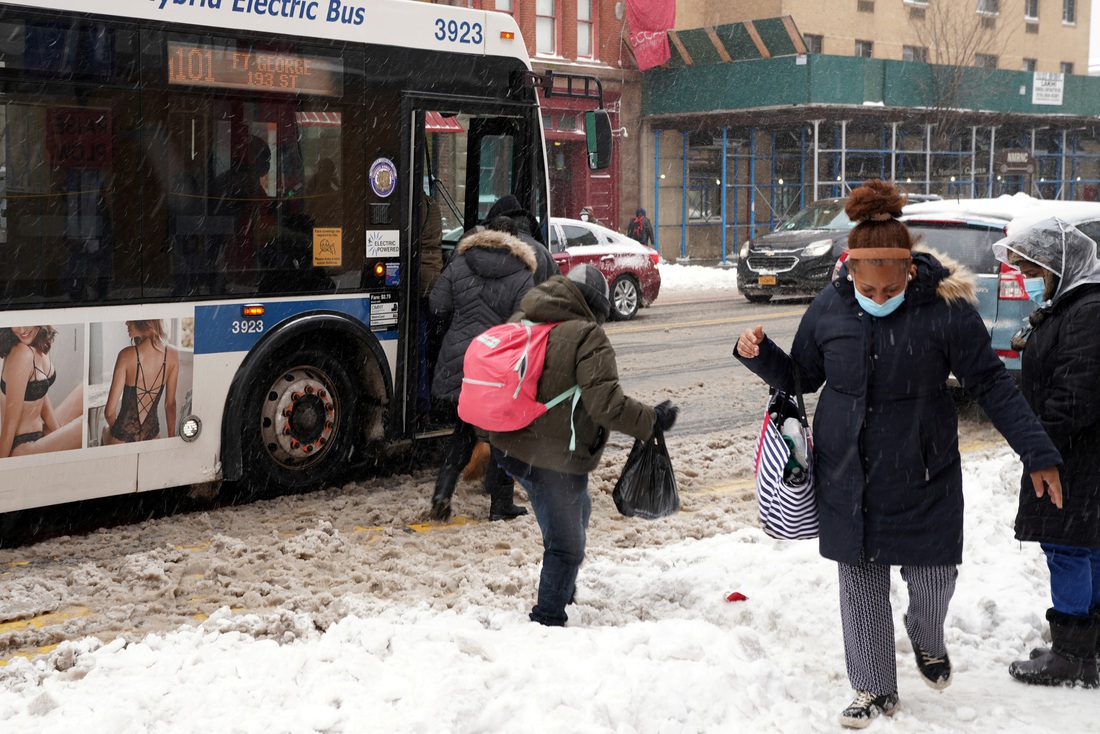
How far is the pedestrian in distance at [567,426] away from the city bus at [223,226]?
268cm

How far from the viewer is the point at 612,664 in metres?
4.28

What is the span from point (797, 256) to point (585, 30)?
15081 millimetres

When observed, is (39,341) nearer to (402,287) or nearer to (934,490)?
(402,287)

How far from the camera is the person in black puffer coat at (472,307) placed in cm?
713

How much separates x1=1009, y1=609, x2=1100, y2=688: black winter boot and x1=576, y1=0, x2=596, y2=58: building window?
102 feet

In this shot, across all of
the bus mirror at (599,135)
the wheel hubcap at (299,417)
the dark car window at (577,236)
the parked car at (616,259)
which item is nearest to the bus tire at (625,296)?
the parked car at (616,259)

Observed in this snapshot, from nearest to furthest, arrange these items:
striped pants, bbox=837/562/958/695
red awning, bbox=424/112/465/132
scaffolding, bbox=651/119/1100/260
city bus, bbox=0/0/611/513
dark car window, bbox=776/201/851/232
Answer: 1. striped pants, bbox=837/562/958/695
2. city bus, bbox=0/0/611/513
3. red awning, bbox=424/112/465/132
4. dark car window, bbox=776/201/851/232
5. scaffolding, bbox=651/119/1100/260

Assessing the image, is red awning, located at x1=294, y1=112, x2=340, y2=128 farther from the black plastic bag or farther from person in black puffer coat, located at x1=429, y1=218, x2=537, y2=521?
the black plastic bag

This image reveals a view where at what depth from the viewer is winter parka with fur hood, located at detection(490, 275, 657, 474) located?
4.78 metres

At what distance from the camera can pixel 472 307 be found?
7141 mm

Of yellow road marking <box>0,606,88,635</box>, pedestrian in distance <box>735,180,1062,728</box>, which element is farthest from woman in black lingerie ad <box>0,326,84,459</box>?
pedestrian in distance <box>735,180,1062,728</box>

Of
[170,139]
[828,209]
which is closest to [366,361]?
[170,139]

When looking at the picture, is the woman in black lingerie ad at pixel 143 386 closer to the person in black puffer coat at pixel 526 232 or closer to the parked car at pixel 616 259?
the person in black puffer coat at pixel 526 232

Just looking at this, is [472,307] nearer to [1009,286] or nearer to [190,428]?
[190,428]
